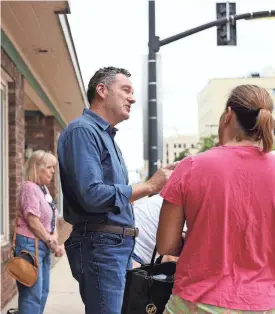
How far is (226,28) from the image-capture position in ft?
39.4

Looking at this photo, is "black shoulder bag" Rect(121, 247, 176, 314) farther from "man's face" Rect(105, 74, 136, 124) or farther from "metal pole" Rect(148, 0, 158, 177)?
"metal pole" Rect(148, 0, 158, 177)

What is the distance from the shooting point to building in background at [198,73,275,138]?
106 m

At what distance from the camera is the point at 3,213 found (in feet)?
24.6

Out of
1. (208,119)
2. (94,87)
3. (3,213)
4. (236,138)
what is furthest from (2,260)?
(208,119)

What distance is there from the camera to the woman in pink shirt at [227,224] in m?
2.24

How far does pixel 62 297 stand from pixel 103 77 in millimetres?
5495

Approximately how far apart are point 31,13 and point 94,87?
3.29 m

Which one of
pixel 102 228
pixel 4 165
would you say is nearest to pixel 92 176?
pixel 102 228

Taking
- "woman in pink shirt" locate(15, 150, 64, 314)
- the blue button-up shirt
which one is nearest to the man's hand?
the blue button-up shirt

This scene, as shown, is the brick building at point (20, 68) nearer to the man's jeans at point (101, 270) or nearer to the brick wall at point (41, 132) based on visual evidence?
the brick wall at point (41, 132)

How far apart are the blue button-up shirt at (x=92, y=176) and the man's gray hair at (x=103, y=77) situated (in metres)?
0.18

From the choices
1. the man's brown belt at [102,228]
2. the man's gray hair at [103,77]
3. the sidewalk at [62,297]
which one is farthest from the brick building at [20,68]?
the man's brown belt at [102,228]

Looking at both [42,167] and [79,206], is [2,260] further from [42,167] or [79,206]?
[79,206]

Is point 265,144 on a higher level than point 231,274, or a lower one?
higher
